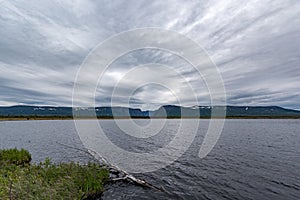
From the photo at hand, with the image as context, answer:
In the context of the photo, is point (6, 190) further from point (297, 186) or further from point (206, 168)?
point (297, 186)

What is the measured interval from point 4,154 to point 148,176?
1957cm

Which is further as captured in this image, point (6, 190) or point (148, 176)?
point (148, 176)

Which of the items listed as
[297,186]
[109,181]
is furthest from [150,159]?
[297,186]

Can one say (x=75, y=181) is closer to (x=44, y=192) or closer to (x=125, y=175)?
(x=44, y=192)

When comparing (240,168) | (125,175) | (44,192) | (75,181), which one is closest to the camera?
(44,192)

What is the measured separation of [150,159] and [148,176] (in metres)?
8.19

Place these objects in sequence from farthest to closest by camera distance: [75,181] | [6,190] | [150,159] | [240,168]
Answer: [150,159]
[240,168]
[75,181]
[6,190]

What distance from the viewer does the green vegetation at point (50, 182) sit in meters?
9.89

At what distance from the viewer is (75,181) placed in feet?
48.0

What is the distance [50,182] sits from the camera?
12844 millimetres

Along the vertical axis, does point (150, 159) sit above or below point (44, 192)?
below

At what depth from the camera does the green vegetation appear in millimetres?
9891

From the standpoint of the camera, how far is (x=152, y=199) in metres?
15.5

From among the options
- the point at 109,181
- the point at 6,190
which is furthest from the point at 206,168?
the point at 6,190
